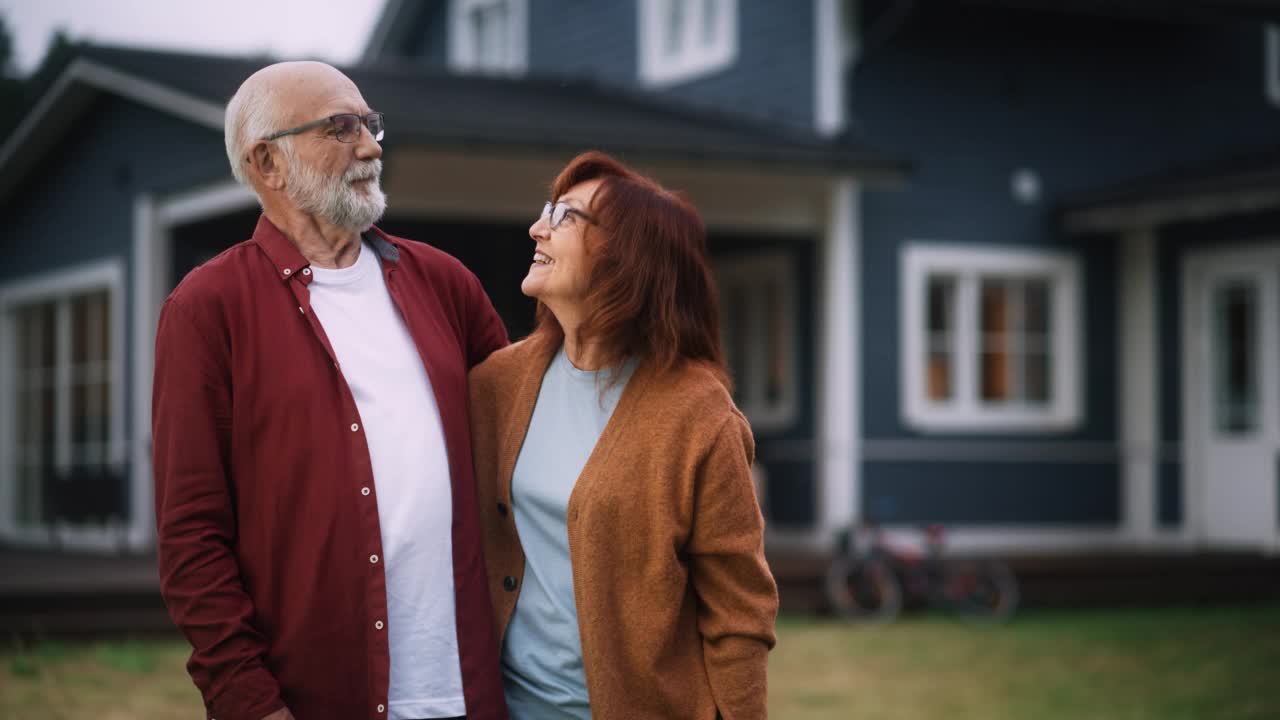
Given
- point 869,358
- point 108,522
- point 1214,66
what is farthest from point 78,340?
point 1214,66

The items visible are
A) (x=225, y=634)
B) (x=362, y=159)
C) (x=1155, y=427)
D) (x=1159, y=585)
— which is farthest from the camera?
(x=1155, y=427)

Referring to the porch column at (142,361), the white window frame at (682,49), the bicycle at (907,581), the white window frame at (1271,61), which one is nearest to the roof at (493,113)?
the white window frame at (682,49)

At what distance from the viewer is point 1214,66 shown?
48.1 ft

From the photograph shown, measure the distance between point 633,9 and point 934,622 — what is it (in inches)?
265

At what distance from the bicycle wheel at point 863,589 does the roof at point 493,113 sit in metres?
2.75

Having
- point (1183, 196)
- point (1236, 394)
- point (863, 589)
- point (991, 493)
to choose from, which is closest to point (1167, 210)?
point (1183, 196)

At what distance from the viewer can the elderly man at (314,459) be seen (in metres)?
2.50

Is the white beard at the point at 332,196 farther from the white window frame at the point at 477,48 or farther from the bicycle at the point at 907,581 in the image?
the white window frame at the point at 477,48

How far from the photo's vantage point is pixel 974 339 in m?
13.2

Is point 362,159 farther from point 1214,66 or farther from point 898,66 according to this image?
point 1214,66

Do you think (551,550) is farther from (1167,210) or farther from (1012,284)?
(1012,284)

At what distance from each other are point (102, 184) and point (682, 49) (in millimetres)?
4955

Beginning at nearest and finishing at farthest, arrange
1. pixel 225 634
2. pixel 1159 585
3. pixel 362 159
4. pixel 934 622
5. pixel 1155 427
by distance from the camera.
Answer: pixel 225 634, pixel 362 159, pixel 934 622, pixel 1159 585, pixel 1155 427

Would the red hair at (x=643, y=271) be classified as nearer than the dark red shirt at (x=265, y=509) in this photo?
No
